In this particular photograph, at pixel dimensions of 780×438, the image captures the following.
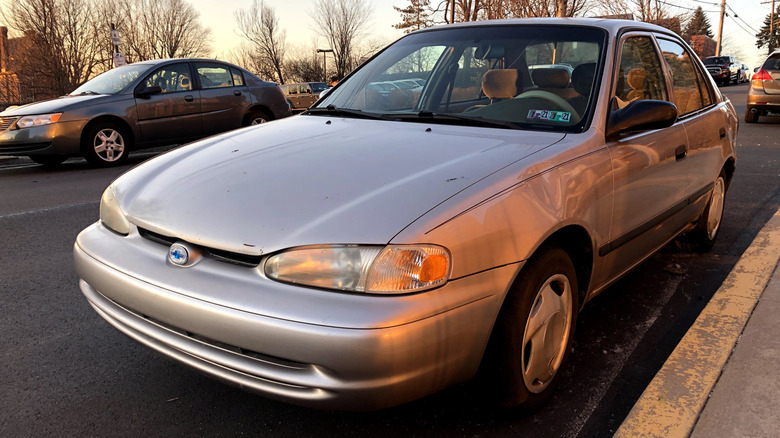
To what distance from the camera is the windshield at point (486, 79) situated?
2.81 meters

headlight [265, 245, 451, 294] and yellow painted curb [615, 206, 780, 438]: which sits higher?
headlight [265, 245, 451, 294]

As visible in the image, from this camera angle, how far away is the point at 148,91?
28.6ft

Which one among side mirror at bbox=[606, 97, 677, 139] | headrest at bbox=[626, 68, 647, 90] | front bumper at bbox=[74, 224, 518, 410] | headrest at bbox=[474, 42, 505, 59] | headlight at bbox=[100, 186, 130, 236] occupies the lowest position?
front bumper at bbox=[74, 224, 518, 410]

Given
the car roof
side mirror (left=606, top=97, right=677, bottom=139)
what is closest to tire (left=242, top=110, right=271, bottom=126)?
the car roof

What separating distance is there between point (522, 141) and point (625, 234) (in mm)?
712

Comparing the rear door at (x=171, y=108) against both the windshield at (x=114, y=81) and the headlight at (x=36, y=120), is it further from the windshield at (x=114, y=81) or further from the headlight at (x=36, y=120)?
the headlight at (x=36, y=120)

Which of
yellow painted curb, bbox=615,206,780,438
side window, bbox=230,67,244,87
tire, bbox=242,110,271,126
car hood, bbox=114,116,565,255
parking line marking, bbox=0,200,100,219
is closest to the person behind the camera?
car hood, bbox=114,116,565,255

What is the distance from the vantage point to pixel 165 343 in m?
1.98

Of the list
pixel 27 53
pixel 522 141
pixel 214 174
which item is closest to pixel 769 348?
pixel 522 141

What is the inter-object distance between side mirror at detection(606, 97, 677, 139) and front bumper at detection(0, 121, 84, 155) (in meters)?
7.62

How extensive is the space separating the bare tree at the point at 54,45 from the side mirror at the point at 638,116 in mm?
36104

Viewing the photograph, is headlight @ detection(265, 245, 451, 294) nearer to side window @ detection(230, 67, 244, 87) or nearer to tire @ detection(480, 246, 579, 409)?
tire @ detection(480, 246, 579, 409)

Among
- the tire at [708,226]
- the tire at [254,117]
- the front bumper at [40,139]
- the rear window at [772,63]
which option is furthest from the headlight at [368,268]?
the rear window at [772,63]

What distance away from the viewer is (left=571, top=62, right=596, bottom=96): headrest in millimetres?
2826
